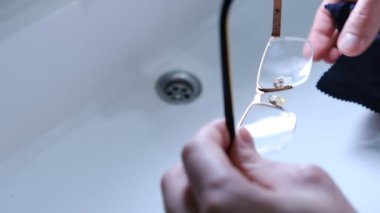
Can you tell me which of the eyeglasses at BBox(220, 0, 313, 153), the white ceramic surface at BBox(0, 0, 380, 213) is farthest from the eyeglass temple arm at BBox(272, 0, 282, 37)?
the white ceramic surface at BBox(0, 0, 380, 213)

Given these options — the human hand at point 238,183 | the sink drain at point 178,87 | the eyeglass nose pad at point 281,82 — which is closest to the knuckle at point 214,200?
the human hand at point 238,183

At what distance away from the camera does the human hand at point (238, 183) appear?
1.11ft

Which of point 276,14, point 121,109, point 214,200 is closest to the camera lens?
point 214,200

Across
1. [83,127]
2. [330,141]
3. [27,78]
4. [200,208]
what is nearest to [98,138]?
[83,127]

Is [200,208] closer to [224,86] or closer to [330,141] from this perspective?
[224,86]

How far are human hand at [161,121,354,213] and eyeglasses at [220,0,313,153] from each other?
0.07 feet

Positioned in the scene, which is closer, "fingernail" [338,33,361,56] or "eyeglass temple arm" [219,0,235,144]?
"eyeglass temple arm" [219,0,235,144]

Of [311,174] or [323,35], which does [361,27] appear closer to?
[323,35]

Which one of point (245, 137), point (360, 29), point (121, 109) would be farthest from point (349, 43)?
point (121, 109)

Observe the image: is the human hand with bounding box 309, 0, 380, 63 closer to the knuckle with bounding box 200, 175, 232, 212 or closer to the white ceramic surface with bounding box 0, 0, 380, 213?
the white ceramic surface with bounding box 0, 0, 380, 213

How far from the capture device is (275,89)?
0.61 meters

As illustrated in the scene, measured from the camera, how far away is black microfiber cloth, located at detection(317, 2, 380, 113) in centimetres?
67

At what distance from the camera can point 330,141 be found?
75cm

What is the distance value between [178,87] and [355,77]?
309 mm
